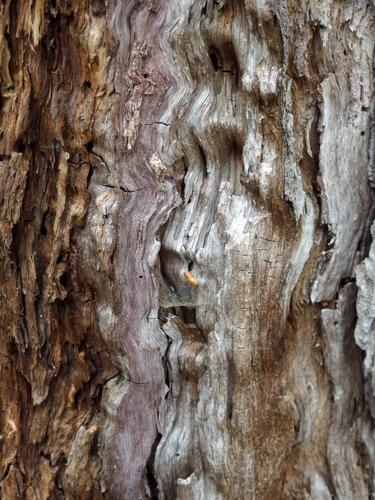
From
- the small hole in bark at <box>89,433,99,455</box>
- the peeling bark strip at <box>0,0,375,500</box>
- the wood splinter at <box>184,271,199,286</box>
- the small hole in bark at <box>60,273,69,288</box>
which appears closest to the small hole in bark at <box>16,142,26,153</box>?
the peeling bark strip at <box>0,0,375,500</box>

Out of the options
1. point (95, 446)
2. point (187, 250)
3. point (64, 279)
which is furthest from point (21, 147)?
point (95, 446)

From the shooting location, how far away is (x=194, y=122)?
4.27 feet

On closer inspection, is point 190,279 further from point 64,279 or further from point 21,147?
point 21,147

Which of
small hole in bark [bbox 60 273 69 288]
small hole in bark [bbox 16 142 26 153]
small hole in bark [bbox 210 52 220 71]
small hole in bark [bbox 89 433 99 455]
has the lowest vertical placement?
small hole in bark [bbox 89 433 99 455]

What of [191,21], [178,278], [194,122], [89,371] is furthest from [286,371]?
[191,21]

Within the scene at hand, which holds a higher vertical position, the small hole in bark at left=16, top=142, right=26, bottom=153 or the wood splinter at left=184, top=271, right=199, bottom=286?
the small hole in bark at left=16, top=142, right=26, bottom=153

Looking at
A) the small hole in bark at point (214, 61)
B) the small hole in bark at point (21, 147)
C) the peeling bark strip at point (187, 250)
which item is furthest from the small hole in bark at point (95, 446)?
the small hole in bark at point (214, 61)

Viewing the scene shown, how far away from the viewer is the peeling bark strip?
127 centimetres

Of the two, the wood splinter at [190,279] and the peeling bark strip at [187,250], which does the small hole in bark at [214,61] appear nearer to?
the peeling bark strip at [187,250]

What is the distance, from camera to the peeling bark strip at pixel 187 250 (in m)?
1.27

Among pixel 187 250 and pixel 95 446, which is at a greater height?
pixel 187 250

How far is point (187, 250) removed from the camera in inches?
50.9

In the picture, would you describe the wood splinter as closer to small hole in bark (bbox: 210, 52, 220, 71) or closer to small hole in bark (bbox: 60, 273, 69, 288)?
small hole in bark (bbox: 60, 273, 69, 288)

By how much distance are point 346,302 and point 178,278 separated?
373mm
